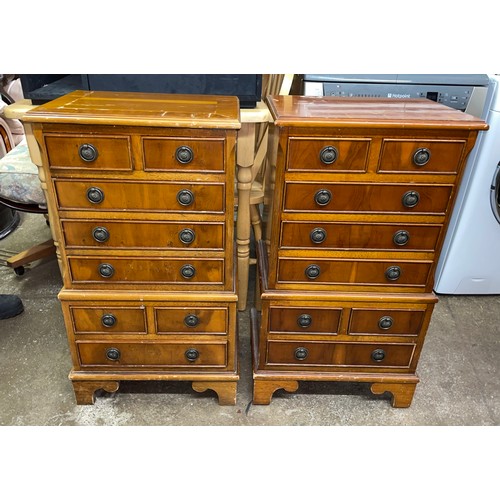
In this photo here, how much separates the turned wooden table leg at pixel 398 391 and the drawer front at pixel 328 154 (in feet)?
2.88

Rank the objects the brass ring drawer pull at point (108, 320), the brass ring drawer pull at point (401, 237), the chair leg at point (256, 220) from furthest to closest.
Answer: the chair leg at point (256, 220), the brass ring drawer pull at point (108, 320), the brass ring drawer pull at point (401, 237)

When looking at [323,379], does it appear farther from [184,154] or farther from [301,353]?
[184,154]

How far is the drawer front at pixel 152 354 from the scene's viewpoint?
5.29 ft

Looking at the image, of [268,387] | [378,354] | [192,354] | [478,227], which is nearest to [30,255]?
[192,354]

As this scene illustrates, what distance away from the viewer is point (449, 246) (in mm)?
2324

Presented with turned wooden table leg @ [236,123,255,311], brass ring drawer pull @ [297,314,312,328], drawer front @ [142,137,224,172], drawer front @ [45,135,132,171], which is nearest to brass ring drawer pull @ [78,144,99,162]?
drawer front @ [45,135,132,171]

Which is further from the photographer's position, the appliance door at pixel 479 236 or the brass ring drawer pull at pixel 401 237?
the appliance door at pixel 479 236

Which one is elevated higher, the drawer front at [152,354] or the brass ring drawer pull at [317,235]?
the brass ring drawer pull at [317,235]

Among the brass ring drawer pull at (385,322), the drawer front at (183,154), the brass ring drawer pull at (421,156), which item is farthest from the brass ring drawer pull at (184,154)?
the brass ring drawer pull at (385,322)

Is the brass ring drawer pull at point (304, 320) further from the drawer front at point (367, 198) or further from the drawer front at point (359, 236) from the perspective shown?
the drawer front at point (367, 198)

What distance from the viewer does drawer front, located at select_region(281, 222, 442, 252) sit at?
4.71 ft

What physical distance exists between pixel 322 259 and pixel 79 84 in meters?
1.26
